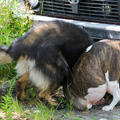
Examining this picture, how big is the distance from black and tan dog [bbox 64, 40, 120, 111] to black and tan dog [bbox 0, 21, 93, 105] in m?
0.22

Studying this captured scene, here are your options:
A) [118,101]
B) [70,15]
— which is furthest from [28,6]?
[118,101]

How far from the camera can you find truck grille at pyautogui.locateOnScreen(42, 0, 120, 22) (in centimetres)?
462

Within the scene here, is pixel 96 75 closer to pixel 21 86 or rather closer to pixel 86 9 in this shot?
pixel 21 86

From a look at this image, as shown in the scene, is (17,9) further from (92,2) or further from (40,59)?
(40,59)

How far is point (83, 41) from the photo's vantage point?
396 cm

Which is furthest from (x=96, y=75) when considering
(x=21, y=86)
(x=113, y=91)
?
(x=21, y=86)

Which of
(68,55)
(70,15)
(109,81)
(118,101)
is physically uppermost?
(70,15)

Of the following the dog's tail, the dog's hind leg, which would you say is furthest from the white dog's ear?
the dog's tail

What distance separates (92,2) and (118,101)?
6.09ft

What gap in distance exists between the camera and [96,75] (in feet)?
12.1

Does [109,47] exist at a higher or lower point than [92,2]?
lower

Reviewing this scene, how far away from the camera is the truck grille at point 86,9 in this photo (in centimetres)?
462

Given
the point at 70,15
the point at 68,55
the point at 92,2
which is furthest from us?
the point at 70,15

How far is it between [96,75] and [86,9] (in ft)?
5.43
